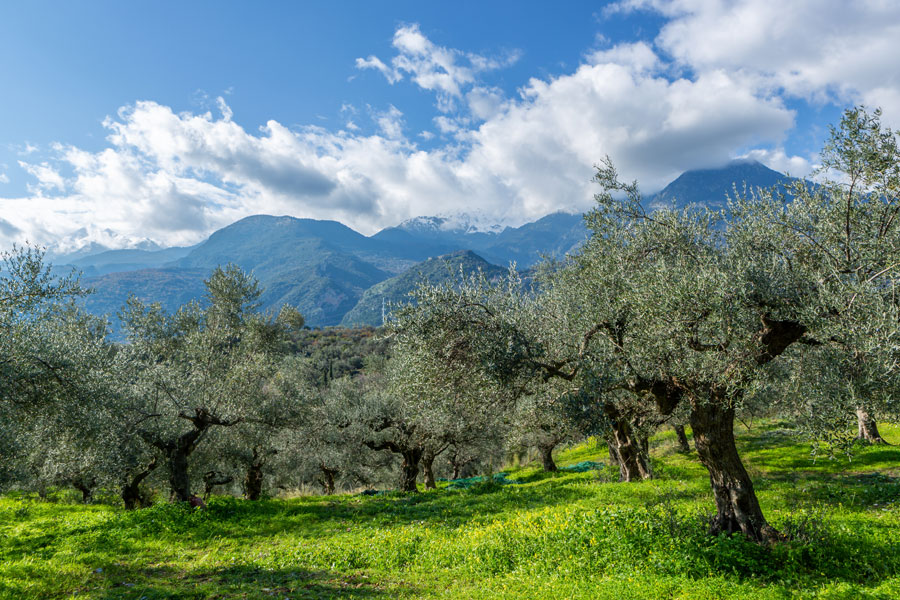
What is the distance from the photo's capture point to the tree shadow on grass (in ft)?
37.1

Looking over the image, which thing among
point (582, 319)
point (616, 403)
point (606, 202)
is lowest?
point (616, 403)

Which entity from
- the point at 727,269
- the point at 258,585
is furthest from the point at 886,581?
the point at 258,585

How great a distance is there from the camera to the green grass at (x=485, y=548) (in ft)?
33.7

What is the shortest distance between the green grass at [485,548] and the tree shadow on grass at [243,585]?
0.22 feet

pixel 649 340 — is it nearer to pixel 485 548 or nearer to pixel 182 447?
pixel 485 548

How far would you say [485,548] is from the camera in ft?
44.8

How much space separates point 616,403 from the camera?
60.9 ft

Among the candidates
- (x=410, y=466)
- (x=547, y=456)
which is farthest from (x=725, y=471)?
(x=547, y=456)

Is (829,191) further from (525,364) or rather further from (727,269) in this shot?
(525,364)

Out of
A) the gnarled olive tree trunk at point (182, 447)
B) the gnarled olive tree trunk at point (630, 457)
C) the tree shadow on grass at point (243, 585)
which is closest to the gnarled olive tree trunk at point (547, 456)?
the gnarled olive tree trunk at point (630, 457)

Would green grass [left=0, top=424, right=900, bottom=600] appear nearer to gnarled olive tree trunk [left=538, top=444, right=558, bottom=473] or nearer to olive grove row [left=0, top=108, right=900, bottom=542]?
olive grove row [left=0, top=108, right=900, bottom=542]

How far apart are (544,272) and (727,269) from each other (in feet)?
44.8

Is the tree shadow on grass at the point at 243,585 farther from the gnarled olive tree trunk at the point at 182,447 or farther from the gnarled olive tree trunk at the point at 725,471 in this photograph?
the gnarled olive tree trunk at the point at 182,447

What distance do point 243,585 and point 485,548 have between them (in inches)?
279
